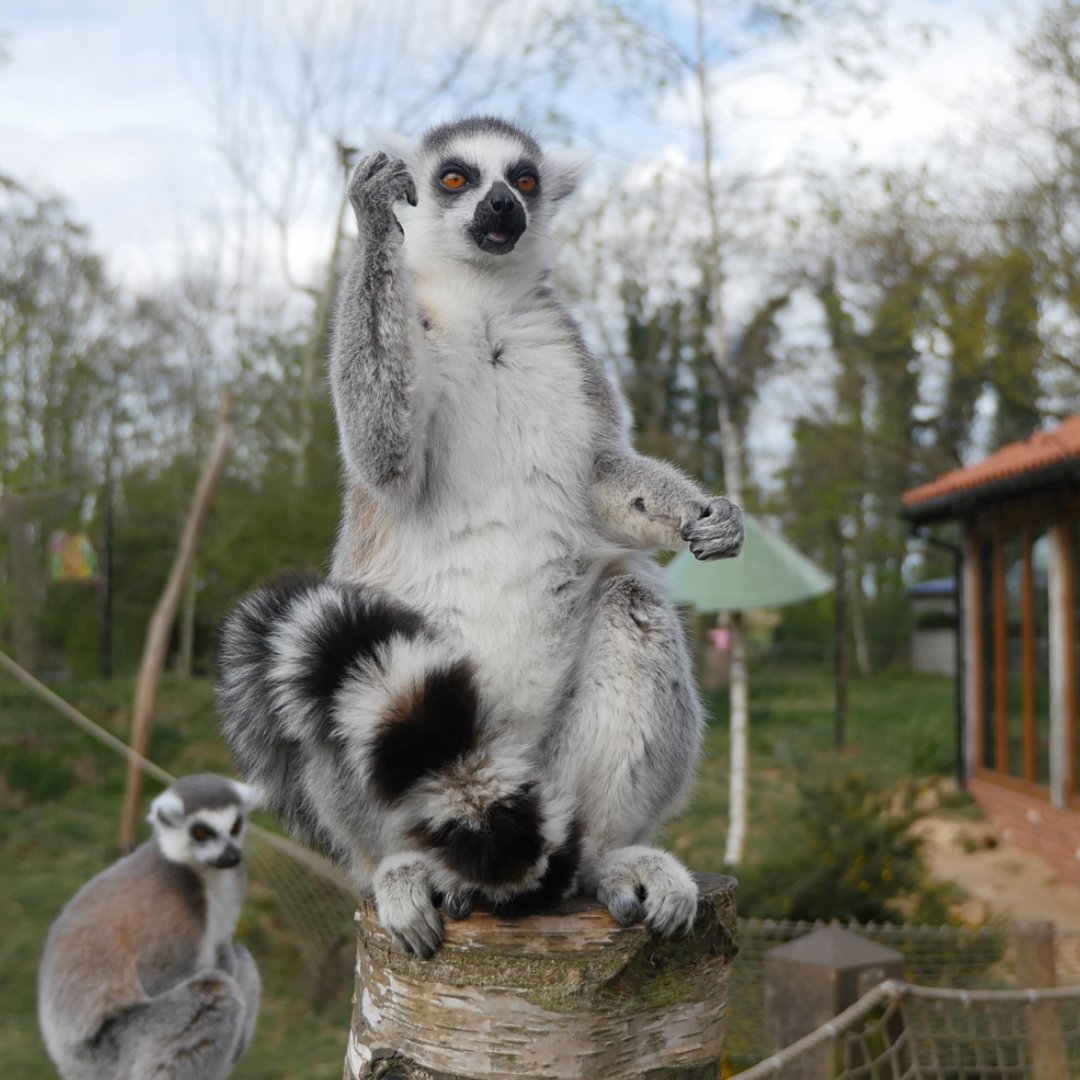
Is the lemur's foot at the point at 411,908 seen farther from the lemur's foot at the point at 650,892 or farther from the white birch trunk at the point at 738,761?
the white birch trunk at the point at 738,761

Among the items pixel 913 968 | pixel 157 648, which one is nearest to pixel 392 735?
pixel 913 968

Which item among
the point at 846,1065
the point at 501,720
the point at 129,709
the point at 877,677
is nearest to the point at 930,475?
the point at 877,677

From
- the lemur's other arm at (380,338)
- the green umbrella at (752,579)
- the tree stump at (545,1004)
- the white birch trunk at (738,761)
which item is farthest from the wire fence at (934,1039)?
the green umbrella at (752,579)

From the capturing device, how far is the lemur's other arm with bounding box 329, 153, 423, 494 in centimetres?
254

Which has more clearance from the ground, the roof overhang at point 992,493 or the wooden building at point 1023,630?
the roof overhang at point 992,493

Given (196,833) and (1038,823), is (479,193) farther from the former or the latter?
(1038,823)

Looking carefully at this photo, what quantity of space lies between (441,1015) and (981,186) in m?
15.8

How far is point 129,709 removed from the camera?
1246 centimetres

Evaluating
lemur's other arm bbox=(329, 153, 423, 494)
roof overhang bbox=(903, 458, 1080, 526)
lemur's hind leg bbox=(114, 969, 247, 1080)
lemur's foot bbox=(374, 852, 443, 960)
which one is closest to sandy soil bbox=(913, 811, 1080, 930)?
roof overhang bbox=(903, 458, 1080, 526)

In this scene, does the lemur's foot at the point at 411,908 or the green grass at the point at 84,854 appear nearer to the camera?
the lemur's foot at the point at 411,908

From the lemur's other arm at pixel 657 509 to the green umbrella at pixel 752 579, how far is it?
706 cm

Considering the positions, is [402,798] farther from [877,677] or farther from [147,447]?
[877,677]

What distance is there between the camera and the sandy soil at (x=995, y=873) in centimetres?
957

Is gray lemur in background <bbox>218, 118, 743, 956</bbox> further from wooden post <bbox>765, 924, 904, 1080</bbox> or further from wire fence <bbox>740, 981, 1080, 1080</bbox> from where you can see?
wooden post <bbox>765, 924, 904, 1080</bbox>
